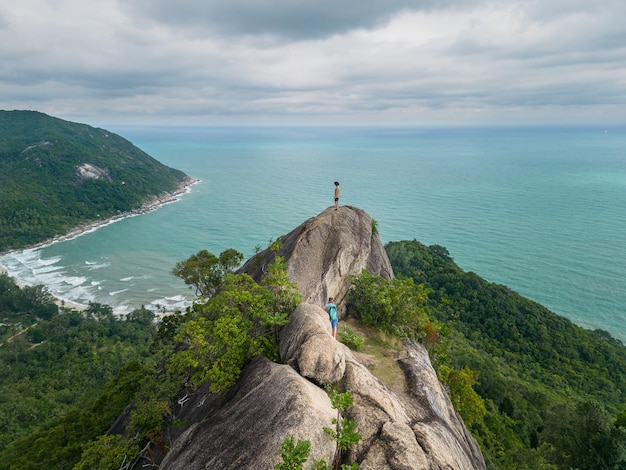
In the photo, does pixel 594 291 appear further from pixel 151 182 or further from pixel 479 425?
pixel 151 182

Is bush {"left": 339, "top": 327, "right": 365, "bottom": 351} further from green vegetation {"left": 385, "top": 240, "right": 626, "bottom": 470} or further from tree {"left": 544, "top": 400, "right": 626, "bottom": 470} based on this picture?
tree {"left": 544, "top": 400, "right": 626, "bottom": 470}

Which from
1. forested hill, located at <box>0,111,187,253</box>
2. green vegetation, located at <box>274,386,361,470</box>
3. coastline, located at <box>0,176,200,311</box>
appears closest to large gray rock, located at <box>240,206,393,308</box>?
green vegetation, located at <box>274,386,361,470</box>

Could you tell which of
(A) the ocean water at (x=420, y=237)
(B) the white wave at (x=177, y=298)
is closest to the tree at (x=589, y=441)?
(A) the ocean water at (x=420, y=237)

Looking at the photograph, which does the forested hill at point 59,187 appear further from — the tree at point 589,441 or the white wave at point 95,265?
the tree at point 589,441

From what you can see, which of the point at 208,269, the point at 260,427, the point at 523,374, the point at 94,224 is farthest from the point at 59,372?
the point at 94,224

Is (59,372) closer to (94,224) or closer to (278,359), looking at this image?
(278,359)
